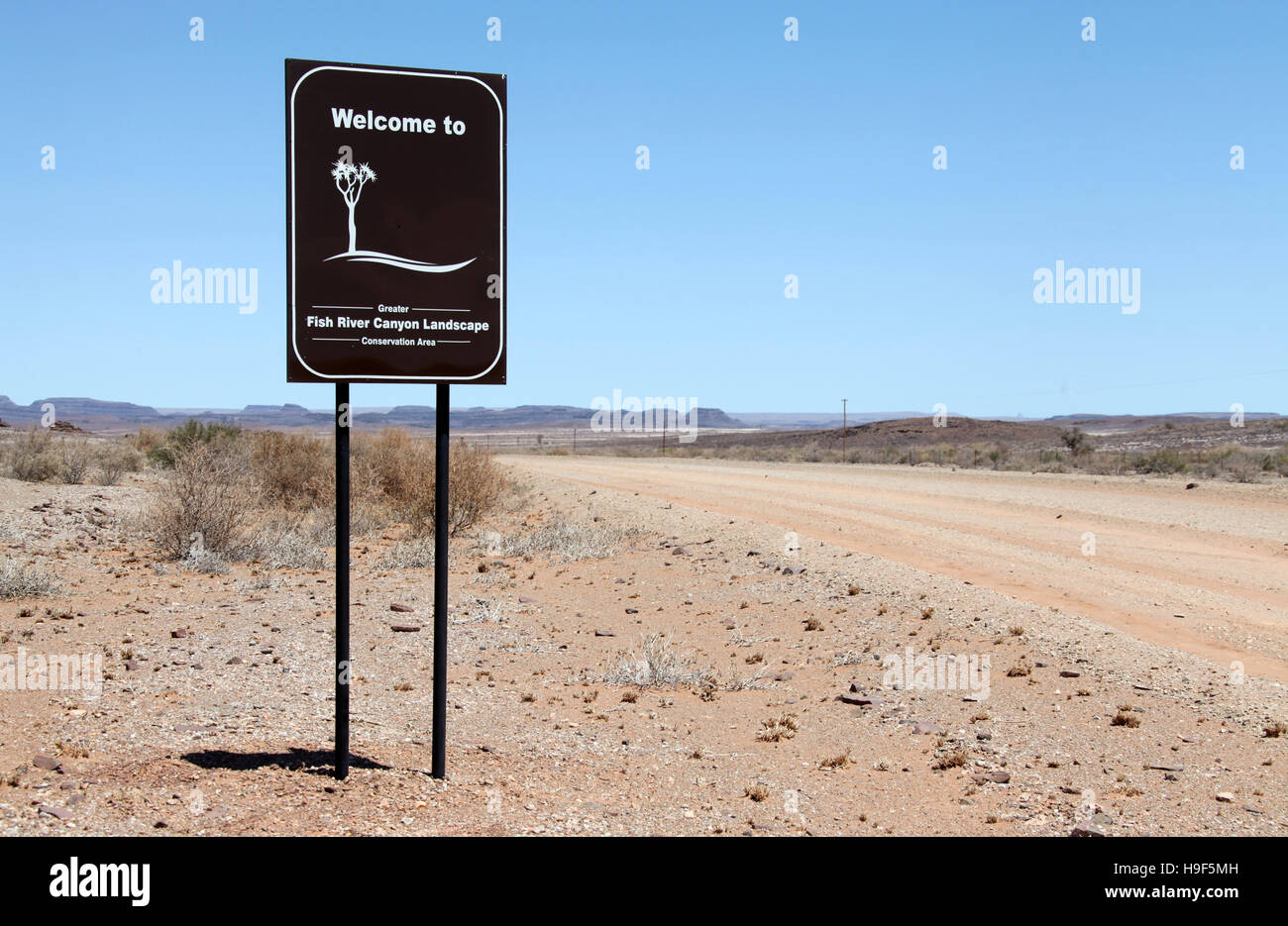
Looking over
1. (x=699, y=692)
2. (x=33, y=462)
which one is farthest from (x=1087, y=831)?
(x=33, y=462)

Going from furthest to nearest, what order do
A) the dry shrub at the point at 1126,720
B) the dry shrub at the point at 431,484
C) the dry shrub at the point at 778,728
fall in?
the dry shrub at the point at 431,484
the dry shrub at the point at 778,728
the dry shrub at the point at 1126,720

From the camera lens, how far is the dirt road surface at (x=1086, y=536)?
1005 centimetres

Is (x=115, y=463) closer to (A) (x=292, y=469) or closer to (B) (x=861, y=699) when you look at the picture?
(A) (x=292, y=469)

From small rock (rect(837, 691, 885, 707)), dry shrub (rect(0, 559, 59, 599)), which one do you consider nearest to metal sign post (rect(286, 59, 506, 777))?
small rock (rect(837, 691, 885, 707))

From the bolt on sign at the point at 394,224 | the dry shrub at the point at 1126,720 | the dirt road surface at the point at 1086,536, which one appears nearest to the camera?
the bolt on sign at the point at 394,224

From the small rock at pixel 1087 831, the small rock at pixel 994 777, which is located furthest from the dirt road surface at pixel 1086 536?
the small rock at pixel 1087 831

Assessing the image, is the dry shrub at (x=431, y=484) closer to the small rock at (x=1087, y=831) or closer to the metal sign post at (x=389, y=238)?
the metal sign post at (x=389, y=238)

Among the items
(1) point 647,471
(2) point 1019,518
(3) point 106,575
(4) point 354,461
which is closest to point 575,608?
(3) point 106,575

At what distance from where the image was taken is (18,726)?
6.61m

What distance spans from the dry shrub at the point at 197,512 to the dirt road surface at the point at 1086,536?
7.90 meters

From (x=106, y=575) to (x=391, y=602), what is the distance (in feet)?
12.4

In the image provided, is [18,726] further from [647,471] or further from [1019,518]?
[647,471]

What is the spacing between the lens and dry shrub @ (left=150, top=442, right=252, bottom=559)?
47.8 ft
